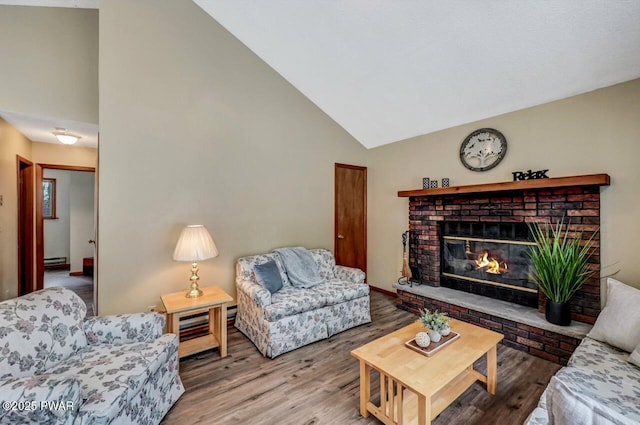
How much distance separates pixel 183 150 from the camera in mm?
2975

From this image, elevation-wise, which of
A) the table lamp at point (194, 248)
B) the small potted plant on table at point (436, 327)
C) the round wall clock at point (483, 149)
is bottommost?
the small potted plant on table at point (436, 327)

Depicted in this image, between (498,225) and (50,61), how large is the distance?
5323 millimetres

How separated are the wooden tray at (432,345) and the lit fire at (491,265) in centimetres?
165

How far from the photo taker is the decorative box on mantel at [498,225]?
2516 mm

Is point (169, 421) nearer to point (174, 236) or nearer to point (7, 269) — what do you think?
point (174, 236)

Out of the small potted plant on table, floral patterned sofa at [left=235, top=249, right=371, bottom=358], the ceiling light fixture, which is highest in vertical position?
the ceiling light fixture

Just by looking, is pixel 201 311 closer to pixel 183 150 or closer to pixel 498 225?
pixel 183 150

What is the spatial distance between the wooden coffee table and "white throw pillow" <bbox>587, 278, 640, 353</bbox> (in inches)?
29.1

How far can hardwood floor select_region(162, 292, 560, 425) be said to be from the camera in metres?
1.78

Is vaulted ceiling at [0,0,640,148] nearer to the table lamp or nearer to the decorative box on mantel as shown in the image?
the decorative box on mantel

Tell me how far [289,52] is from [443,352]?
3.62 m

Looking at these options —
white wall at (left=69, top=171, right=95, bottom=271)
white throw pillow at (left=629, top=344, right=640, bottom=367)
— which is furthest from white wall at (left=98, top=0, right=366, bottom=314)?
white wall at (left=69, top=171, right=95, bottom=271)

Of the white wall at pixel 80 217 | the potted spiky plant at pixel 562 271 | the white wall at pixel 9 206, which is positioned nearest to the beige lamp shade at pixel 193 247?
the white wall at pixel 9 206

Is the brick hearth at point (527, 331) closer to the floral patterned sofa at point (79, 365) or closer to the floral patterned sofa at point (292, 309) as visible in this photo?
the floral patterned sofa at point (292, 309)
